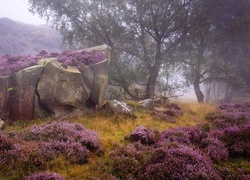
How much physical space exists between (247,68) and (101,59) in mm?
19617

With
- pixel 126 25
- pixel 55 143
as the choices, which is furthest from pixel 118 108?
pixel 126 25

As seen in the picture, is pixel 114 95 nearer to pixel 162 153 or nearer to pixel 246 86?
pixel 162 153

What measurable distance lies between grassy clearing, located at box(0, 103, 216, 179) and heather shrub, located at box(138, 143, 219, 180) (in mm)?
1800

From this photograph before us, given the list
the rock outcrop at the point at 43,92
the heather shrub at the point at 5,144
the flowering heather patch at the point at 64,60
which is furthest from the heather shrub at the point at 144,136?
the flowering heather patch at the point at 64,60

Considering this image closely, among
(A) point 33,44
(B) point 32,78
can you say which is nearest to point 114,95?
(B) point 32,78

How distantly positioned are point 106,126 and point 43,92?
4.50m

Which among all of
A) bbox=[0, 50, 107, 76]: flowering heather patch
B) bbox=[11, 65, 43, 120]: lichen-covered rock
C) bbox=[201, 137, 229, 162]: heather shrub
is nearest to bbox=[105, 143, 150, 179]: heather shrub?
bbox=[201, 137, 229, 162]: heather shrub

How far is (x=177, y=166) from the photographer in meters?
5.93

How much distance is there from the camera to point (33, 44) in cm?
4425

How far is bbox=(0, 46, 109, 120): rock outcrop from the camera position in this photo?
11266 millimetres

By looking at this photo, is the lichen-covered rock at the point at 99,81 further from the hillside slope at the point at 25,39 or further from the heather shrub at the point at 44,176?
the hillside slope at the point at 25,39

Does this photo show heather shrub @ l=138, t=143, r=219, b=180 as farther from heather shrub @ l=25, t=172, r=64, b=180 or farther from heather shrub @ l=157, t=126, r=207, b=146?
heather shrub @ l=25, t=172, r=64, b=180

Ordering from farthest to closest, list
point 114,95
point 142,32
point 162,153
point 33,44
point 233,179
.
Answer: point 33,44
point 142,32
point 114,95
point 162,153
point 233,179

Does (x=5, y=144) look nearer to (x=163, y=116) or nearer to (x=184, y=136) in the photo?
(x=184, y=136)
